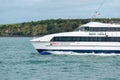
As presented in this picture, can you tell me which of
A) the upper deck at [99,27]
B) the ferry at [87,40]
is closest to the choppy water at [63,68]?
the ferry at [87,40]

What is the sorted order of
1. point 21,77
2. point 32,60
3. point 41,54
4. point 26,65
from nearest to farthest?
1. point 21,77
2. point 26,65
3. point 32,60
4. point 41,54

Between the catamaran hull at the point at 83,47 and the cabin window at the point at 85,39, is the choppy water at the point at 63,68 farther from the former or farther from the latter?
the cabin window at the point at 85,39

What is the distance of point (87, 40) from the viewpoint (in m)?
61.4

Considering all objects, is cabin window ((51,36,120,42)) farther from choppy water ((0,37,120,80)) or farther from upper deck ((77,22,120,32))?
choppy water ((0,37,120,80))

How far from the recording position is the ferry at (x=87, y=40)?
61344 millimetres

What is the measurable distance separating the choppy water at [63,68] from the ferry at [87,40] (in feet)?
2.89

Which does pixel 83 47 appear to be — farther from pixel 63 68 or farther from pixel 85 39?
pixel 63 68

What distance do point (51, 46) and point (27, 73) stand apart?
15.3 meters

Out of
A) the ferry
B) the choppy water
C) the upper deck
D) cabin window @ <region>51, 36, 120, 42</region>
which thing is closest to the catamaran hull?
the ferry

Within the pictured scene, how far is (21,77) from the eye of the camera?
145ft

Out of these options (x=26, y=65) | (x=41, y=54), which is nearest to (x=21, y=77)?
(x=26, y=65)

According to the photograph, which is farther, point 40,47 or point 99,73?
point 40,47

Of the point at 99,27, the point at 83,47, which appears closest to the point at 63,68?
the point at 83,47

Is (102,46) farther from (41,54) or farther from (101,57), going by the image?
(41,54)
